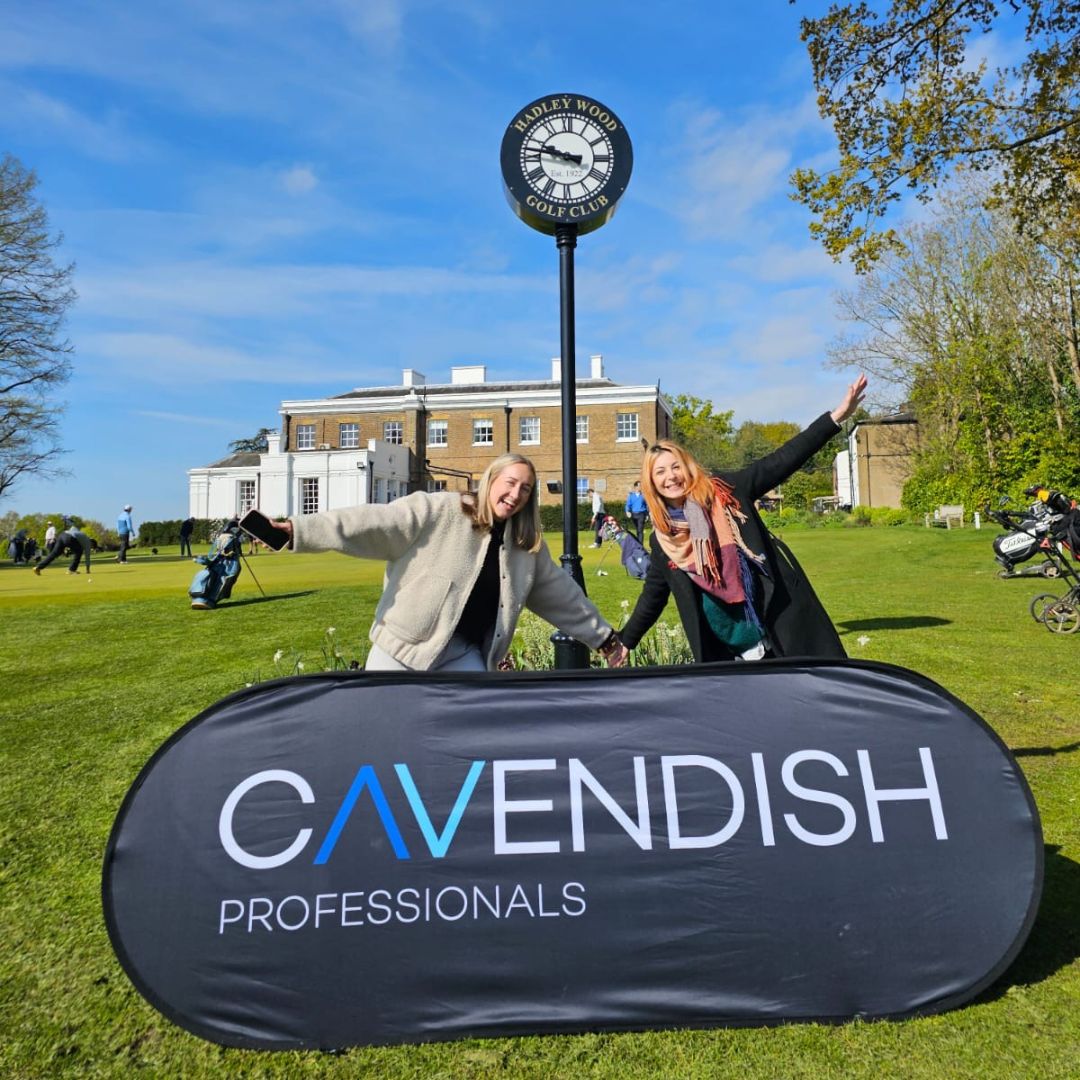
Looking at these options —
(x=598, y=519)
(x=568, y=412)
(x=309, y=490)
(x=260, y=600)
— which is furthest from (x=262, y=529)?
(x=309, y=490)

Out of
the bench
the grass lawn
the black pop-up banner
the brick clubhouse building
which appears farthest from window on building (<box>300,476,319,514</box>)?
the black pop-up banner

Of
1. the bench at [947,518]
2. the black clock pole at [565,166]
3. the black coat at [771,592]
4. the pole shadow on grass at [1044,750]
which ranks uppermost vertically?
the black clock pole at [565,166]

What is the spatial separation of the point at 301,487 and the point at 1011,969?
48238 millimetres

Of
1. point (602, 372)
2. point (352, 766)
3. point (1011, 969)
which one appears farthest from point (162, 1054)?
point (602, 372)

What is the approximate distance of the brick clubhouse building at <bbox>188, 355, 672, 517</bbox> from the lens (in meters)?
47.4

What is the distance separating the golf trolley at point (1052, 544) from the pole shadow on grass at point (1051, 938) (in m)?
7.21

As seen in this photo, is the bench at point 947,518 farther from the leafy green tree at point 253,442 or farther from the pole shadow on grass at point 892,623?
the leafy green tree at point 253,442

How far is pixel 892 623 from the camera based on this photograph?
10.3 metres

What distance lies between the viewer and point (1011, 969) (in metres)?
2.58

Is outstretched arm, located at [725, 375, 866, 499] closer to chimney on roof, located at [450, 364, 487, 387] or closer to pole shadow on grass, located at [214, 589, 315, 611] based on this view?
pole shadow on grass, located at [214, 589, 315, 611]

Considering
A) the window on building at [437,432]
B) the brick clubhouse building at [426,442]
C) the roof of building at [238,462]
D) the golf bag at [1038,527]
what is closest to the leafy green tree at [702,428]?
the brick clubhouse building at [426,442]

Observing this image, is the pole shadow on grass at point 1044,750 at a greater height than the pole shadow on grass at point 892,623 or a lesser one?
lesser

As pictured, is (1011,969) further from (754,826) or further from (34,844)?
(34,844)

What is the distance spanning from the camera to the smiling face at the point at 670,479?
363 centimetres
